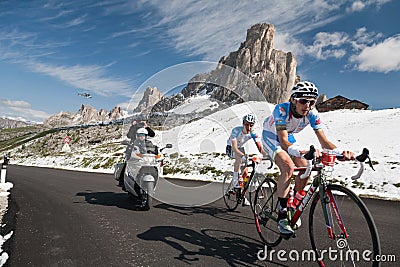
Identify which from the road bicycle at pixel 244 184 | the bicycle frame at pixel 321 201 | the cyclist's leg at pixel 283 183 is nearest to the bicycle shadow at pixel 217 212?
the road bicycle at pixel 244 184

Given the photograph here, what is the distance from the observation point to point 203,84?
32.4ft

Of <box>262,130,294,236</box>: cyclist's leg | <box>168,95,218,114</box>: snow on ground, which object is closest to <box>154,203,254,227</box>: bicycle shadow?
<box>262,130,294,236</box>: cyclist's leg

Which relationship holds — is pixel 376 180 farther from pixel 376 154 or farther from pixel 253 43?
pixel 253 43

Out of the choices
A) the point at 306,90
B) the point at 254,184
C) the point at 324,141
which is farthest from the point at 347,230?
the point at 254,184

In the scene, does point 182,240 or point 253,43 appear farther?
point 253,43

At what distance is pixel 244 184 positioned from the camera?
6.58 m

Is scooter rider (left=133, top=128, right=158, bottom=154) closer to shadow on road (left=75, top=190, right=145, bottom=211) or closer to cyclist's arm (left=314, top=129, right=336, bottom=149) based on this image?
shadow on road (left=75, top=190, right=145, bottom=211)

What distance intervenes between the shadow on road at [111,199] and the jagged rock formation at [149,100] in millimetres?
2861

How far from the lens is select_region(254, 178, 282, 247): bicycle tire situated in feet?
14.5

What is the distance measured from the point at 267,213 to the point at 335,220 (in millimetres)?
1593

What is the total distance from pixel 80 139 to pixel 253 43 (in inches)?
5124

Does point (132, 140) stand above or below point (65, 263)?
above

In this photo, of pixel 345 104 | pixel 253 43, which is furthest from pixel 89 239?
pixel 253 43

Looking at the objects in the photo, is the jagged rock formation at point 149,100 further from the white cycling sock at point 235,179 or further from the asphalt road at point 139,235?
the white cycling sock at point 235,179
